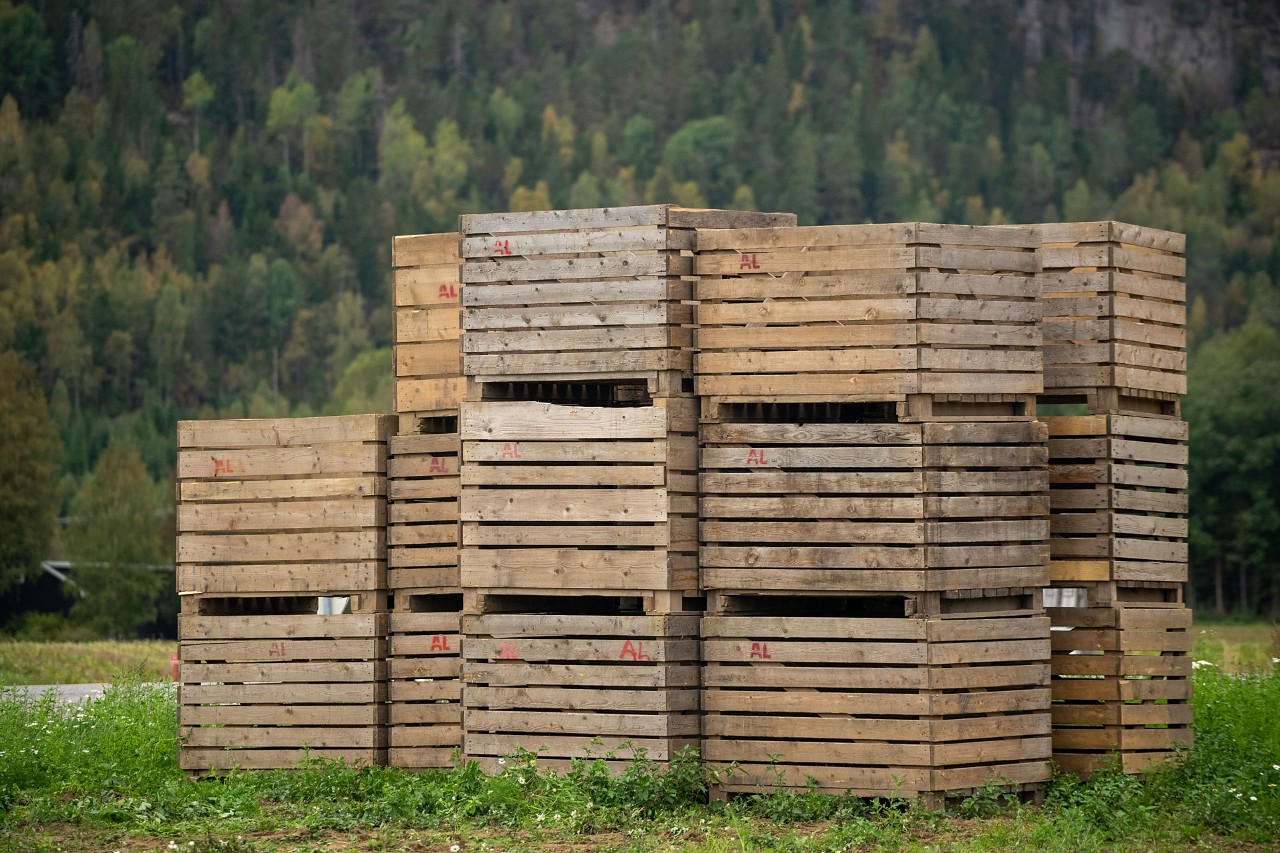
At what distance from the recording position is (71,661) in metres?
27.4

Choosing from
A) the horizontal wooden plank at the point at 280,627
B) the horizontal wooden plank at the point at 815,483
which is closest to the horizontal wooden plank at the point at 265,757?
the horizontal wooden plank at the point at 280,627

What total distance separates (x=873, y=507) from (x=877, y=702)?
3.98 ft

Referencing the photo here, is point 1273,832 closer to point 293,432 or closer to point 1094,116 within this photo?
point 293,432

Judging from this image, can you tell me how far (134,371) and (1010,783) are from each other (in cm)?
10796

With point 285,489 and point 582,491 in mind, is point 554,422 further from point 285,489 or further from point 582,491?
point 285,489

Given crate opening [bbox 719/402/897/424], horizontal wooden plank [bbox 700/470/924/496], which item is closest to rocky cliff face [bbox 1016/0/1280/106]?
crate opening [bbox 719/402/897/424]

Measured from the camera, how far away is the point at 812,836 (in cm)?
998

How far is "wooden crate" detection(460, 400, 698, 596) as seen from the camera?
1120 centimetres

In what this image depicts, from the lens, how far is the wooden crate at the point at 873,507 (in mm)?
10852

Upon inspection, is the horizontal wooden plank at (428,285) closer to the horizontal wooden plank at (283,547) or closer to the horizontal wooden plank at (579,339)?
the horizontal wooden plank at (579,339)

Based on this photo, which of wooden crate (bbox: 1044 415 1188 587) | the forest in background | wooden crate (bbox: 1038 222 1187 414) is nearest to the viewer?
wooden crate (bbox: 1044 415 1188 587)

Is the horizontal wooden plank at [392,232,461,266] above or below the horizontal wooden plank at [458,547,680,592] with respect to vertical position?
above

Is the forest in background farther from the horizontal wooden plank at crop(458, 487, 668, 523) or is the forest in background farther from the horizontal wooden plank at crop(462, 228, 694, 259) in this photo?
the horizontal wooden plank at crop(458, 487, 668, 523)

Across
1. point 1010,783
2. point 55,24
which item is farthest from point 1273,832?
point 55,24
